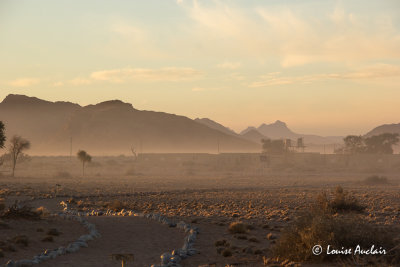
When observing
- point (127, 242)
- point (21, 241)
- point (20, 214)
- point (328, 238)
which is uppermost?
point (328, 238)

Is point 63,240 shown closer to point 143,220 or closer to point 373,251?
point 143,220

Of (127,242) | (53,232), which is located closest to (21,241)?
(53,232)

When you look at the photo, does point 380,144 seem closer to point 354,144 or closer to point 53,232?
point 354,144

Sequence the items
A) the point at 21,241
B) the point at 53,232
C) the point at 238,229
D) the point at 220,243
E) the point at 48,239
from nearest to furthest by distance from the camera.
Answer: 1. the point at 21,241
2. the point at 220,243
3. the point at 48,239
4. the point at 53,232
5. the point at 238,229

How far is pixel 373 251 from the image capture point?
1483cm

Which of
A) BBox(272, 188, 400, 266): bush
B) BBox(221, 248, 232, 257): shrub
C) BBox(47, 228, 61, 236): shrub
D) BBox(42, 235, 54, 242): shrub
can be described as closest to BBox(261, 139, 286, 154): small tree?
BBox(47, 228, 61, 236): shrub

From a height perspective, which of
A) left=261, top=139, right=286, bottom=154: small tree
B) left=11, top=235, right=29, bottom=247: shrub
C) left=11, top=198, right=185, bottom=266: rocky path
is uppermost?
left=261, top=139, right=286, bottom=154: small tree

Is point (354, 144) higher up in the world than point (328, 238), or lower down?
higher up

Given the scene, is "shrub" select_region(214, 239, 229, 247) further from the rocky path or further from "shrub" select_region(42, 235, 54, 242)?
"shrub" select_region(42, 235, 54, 242)

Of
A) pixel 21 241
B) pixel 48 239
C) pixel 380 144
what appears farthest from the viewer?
pixel 380 144

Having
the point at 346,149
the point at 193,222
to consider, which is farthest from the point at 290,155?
the point at 193,222

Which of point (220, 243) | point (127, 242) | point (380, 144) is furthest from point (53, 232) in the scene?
point (380, 144)

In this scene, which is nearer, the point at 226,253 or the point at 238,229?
the point at 226,253

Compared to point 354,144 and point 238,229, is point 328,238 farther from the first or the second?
point 354,144
